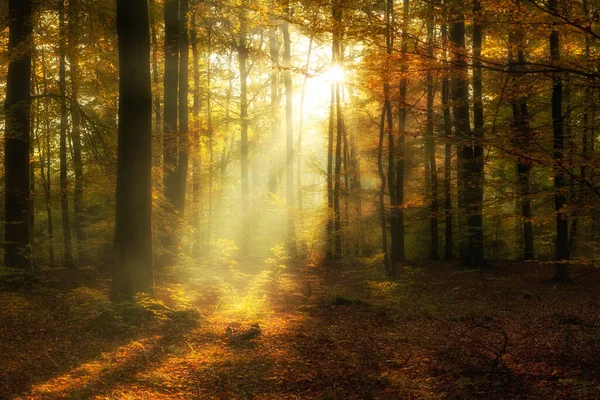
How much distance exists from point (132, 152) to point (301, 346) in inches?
183

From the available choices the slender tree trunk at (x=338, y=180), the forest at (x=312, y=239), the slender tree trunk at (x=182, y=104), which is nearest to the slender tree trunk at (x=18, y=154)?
the forest at (x=312, y=239)

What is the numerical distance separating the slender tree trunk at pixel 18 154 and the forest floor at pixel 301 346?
1213 mm

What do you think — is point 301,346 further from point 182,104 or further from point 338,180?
point 338,180

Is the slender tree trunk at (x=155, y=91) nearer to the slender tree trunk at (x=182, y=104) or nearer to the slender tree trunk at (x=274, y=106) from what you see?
the slender tree trunk at (x=182, y=104)

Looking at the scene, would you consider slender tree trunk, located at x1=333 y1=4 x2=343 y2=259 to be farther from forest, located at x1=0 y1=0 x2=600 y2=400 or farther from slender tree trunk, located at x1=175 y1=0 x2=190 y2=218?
slender tree trunk, located at x1=175 y1=0 x2=190 y2=218

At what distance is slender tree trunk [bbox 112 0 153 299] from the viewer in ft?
26.6

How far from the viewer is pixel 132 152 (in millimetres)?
8156

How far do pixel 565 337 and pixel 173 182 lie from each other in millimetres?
11775

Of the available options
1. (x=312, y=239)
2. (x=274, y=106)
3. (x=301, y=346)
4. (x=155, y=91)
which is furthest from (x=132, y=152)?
(x=274, y=106)

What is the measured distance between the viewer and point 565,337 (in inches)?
279

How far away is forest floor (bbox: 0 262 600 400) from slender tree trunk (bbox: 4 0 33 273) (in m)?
1.21

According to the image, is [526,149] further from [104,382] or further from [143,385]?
[104,382]

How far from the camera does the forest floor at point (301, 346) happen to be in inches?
202

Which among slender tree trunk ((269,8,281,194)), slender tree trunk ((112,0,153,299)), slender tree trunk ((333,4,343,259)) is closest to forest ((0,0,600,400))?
slender tree trunk ((112,0,153,299))
